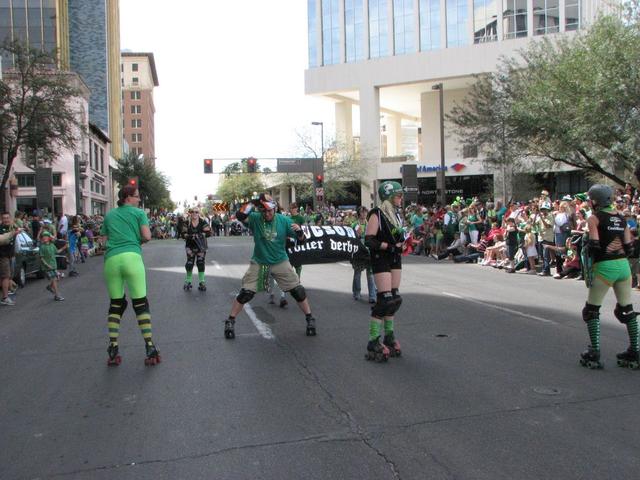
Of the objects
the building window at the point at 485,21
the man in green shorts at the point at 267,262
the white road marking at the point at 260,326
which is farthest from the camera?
the building window at the point at 485,21

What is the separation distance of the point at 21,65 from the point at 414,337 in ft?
71.8

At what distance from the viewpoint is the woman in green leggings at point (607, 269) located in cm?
599

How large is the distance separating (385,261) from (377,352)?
93 cm

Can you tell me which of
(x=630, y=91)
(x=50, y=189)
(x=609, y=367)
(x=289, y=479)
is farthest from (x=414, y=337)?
(x=50, y=189)

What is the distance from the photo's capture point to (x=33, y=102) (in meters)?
23.7

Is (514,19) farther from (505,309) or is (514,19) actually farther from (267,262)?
(267,262)

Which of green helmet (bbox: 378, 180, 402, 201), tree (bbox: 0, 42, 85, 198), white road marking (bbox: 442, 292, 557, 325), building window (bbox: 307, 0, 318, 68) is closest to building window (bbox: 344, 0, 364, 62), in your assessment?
building window (bbox: 307, 0, 318, 68)

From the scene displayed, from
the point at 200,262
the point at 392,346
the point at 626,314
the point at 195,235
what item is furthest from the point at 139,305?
the point at 200,262

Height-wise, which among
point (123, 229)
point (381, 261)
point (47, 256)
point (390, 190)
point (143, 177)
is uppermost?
point (143, 177)

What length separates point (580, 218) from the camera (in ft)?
46.7

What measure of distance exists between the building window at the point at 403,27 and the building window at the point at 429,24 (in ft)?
2.57

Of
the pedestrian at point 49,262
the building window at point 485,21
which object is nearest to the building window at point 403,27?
the building window at point 485,21

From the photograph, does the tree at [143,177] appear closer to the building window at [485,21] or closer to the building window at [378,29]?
the building window at [378,29]

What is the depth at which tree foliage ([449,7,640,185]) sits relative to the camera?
19969 millimetres
